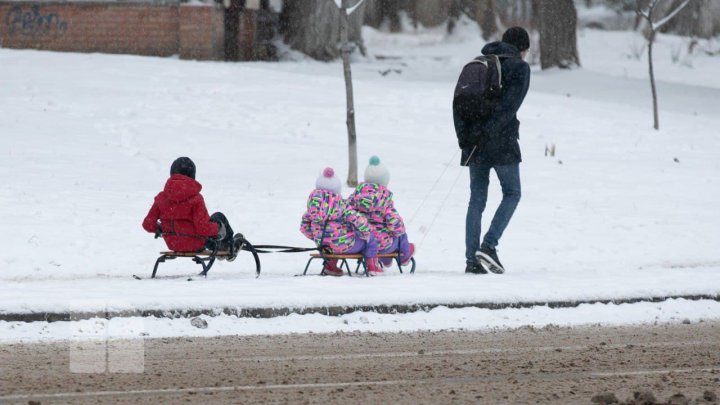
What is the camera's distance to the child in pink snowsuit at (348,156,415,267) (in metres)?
11.4

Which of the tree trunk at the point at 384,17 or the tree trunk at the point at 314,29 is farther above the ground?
the tree trunk at the point at 314,29

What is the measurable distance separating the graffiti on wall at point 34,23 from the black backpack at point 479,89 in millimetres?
20187

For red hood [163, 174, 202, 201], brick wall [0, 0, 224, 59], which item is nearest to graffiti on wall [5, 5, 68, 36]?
brick wall [0, 0, 224, 59]

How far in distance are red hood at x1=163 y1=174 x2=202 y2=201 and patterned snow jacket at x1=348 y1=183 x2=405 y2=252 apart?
5.04 ft

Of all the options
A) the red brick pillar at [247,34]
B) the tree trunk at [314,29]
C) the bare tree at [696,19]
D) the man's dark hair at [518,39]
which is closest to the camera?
the man's dark hair at [518,39]

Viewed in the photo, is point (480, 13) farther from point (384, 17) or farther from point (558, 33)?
point (558, 33)

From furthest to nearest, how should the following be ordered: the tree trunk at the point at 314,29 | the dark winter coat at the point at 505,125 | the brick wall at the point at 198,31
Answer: the tree trunk at the point at 314,29 < the brick wall at the point at 198,31 < the dark winter coat at the point at 505,125

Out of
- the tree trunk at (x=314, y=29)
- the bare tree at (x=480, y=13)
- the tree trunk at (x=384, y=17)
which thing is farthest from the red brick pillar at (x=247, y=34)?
the tree trunk at (x=384, y=17)

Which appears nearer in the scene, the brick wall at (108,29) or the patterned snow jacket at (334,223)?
the patterned snow jacket at (334,223)

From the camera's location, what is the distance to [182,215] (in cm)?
1094

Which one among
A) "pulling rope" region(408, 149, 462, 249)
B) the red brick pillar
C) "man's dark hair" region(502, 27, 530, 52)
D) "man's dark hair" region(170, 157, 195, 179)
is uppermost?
"man's dark hair" region(502, 27, 530, 52)

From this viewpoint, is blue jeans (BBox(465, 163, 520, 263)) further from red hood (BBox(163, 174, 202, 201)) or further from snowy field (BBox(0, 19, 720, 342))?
red hood (BBox(163, 174, 202, 201))

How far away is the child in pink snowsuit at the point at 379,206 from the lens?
11398 mm

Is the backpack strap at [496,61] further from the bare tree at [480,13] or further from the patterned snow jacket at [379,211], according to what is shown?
the bare tree at [480,13]
